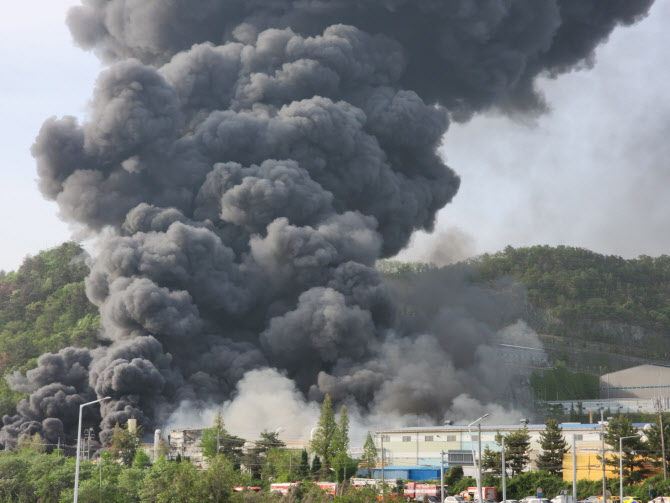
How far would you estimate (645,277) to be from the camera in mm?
166250

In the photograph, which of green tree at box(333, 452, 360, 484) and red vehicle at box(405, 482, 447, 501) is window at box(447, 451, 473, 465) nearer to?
red vehicle at box(405, 482, 447, 501)

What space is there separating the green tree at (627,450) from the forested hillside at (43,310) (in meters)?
56.9

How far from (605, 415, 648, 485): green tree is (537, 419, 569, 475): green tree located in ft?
10.4

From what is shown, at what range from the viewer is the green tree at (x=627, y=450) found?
64.1m

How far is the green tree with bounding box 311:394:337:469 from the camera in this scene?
69375 millimetres

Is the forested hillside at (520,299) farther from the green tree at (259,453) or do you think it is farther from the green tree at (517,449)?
the green tree at (517,449)

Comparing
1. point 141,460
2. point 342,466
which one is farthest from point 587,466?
point 141,460

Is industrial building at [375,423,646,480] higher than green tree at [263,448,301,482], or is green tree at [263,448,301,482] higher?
industrial building at [375,423,646,480]

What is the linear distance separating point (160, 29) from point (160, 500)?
67.0 meters

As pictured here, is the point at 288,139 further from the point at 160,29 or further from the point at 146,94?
the point at 160,29

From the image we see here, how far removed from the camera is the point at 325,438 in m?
69.6

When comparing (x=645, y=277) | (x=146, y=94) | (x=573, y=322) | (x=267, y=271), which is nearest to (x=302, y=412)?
(x=267, y=271)

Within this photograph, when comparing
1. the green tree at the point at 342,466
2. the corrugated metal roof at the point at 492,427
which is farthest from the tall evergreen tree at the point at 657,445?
the green tree at the point at 342,466

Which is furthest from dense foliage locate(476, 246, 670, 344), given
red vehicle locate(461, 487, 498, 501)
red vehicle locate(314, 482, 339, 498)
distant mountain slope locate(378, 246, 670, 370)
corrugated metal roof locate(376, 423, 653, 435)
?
red vehicle locate(314, 482, 339, 498)
